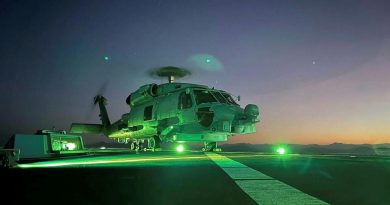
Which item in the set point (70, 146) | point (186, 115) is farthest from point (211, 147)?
point (70, 146)

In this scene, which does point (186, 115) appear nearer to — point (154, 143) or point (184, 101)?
point (184, 101)

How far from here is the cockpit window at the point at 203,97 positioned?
2545 centimetres

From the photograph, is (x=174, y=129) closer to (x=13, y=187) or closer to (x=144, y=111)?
(x=144, y=111)

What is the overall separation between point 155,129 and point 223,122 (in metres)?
6.93

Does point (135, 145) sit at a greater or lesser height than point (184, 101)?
lesser

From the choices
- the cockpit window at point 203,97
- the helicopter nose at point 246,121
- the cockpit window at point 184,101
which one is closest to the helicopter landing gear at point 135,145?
the cockpit window at point 184,101

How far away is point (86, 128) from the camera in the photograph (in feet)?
139

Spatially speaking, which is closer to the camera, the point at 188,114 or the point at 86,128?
the point at 188,114

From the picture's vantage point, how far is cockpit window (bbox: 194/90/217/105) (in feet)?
83.5

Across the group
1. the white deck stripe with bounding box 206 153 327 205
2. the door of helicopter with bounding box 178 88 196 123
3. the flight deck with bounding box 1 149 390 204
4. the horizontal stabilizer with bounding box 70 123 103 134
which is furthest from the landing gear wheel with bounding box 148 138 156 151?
the white deck stripe with bounding box 206 153 327 205

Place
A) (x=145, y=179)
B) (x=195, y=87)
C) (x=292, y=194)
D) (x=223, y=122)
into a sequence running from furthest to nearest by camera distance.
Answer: (x=195, y=87), (x=223, y=122), (x=145, y=179), (x=292, y=194)

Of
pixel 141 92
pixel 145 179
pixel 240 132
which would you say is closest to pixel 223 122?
pixel 240 132

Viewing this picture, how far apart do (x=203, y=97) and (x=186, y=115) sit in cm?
167

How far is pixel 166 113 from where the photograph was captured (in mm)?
27328
